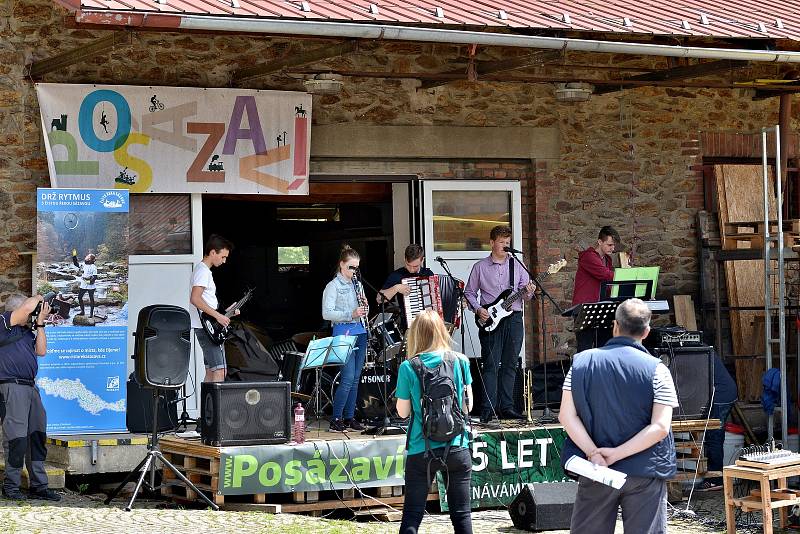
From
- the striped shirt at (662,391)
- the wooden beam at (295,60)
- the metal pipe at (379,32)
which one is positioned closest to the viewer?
the striped shirt at (662,391)

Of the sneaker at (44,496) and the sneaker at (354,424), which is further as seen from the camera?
the sneaker at (354,424)

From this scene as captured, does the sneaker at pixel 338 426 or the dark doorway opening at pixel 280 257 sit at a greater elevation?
the dark doorway opening at pixel 280 257

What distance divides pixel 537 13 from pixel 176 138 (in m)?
3.27

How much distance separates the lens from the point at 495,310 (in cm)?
1077

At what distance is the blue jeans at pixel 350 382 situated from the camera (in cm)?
1018

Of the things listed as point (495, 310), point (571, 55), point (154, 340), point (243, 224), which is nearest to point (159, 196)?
point (154, 340)

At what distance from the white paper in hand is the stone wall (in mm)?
6141

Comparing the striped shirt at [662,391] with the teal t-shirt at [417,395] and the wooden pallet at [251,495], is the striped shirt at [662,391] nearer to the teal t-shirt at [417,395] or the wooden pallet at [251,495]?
the teal t-shirt at [417,395]

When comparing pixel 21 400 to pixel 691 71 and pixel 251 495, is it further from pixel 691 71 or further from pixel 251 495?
pixel 691 71

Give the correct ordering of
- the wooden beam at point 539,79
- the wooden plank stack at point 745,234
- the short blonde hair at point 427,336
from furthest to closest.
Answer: the wooden plank stack at point 745,234, the wooden beam at point 539,79, the short blonde hair at point 427,336

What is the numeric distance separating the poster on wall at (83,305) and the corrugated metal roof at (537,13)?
2048 millimetres

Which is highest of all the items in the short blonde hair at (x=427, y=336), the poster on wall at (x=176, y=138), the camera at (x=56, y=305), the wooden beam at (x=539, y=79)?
the wooden beam at (x=539, y=79)

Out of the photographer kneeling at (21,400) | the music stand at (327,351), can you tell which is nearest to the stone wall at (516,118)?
the photographer kneeling at (21,400)

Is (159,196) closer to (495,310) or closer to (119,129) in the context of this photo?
(119,129)
